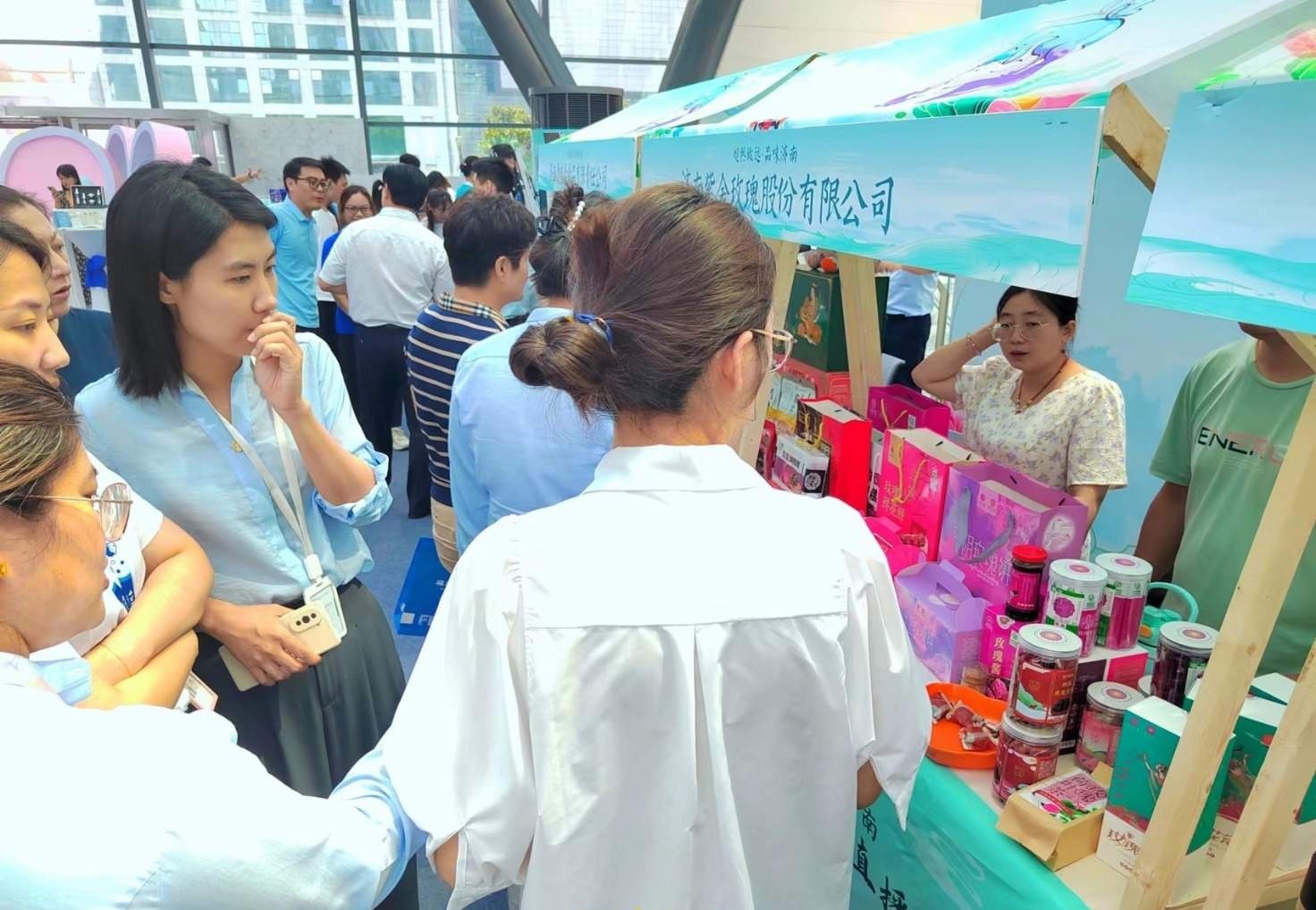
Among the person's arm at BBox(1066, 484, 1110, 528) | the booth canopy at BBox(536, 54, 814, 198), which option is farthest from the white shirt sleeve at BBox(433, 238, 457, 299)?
the person's arm at BBox(1066, 484, 1110, 528)

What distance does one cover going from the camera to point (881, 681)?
97 centimetres

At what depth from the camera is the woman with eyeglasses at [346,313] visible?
197 inches

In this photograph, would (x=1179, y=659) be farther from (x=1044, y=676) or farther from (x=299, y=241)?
(x=299, y=241)

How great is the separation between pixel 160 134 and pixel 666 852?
5.51 metres

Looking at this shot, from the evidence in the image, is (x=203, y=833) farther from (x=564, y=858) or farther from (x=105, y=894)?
(x=564, y=858)

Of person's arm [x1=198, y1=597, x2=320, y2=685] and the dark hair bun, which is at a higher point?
the dark hair bun

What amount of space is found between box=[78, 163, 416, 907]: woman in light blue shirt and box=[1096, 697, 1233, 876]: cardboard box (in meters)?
1.25

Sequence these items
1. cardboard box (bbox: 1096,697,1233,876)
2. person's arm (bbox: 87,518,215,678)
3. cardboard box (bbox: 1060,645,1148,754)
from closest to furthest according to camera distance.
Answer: cardboard box (bbox: 1096,697,1233,876), person's arm (bbox: 87,518,215,678), cardboard box (bbox: 1060,645,1148,754)

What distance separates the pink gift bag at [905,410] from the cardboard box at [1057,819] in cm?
98

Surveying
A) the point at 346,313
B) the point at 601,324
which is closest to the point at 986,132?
the point at 601,324

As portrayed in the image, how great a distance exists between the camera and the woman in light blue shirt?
1.36 meters

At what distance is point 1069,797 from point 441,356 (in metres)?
1.94

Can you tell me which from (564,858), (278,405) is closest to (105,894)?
(564,858)

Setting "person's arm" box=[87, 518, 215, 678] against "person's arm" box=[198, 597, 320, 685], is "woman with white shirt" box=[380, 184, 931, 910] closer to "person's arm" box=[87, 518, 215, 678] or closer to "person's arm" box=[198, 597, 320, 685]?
"person's arm" box=[87, 518, 215, 678]
